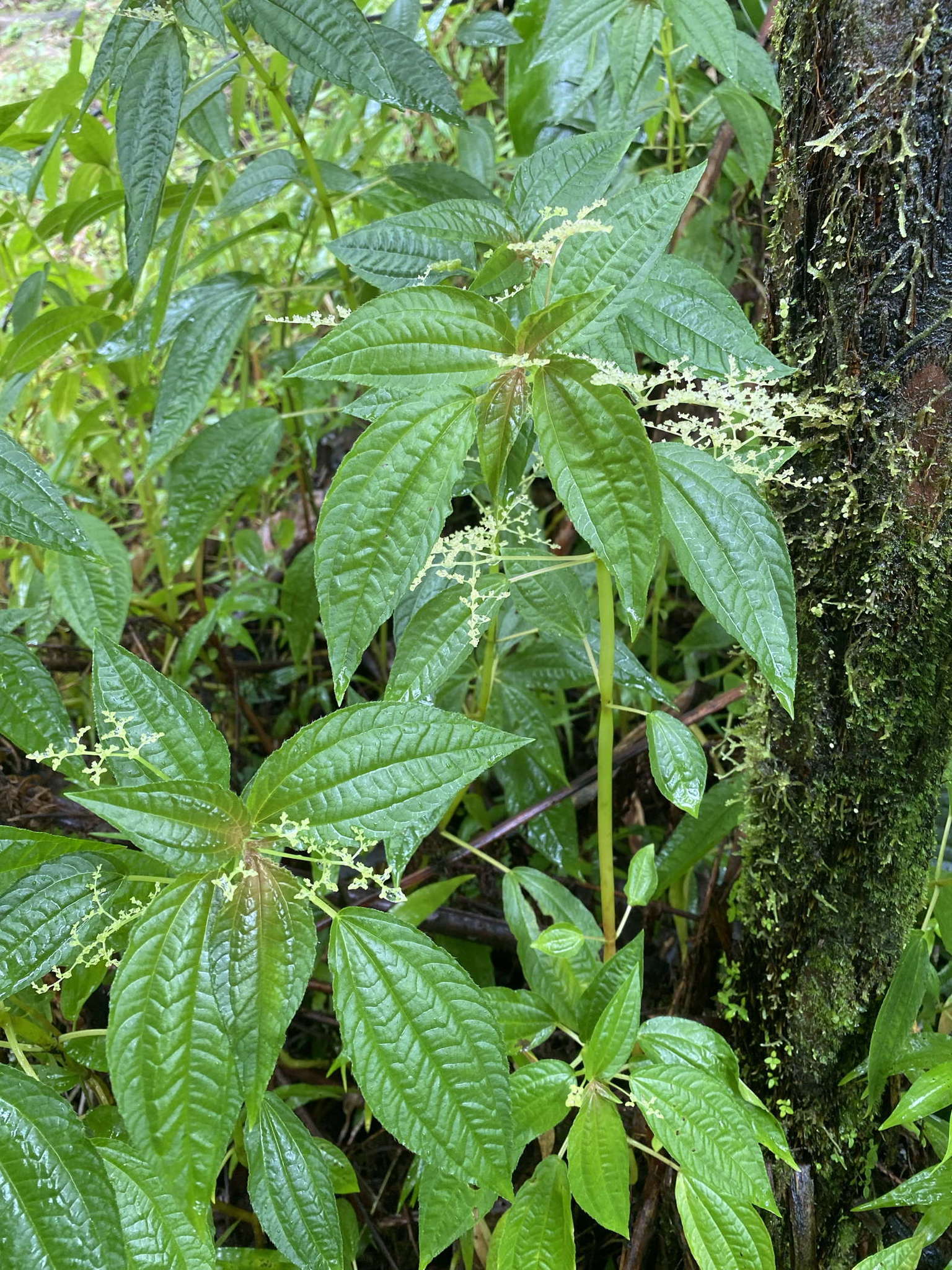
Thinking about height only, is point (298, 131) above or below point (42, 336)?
above

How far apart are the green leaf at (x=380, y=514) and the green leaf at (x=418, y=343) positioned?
0.03m

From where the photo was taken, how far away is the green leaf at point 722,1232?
767 mm

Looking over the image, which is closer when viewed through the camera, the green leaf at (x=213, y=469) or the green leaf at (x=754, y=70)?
the green leaf at (x=754, y=70)

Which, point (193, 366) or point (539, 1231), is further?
point (193, 366)

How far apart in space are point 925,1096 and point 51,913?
2.42ft

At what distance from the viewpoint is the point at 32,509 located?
0.74 metres

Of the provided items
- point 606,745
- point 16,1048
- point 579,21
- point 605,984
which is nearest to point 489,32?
point 579,21

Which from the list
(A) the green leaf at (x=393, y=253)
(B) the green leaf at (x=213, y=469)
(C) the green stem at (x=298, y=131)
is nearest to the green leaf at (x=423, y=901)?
(B) the green leaf at (x=213, y=469)

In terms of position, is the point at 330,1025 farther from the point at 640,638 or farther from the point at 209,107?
the point at 209,107

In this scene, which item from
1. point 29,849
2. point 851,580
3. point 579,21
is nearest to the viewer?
point 29,849

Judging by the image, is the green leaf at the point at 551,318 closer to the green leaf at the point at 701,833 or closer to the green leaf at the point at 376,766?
the green leaf at the point at 376,766

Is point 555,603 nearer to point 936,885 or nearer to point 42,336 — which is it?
point 936,885

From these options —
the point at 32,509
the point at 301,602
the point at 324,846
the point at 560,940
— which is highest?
the point at 32,509

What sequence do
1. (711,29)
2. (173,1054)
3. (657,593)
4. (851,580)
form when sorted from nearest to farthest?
(173,1054) < (851,580) < (711,29) < (657,593)
